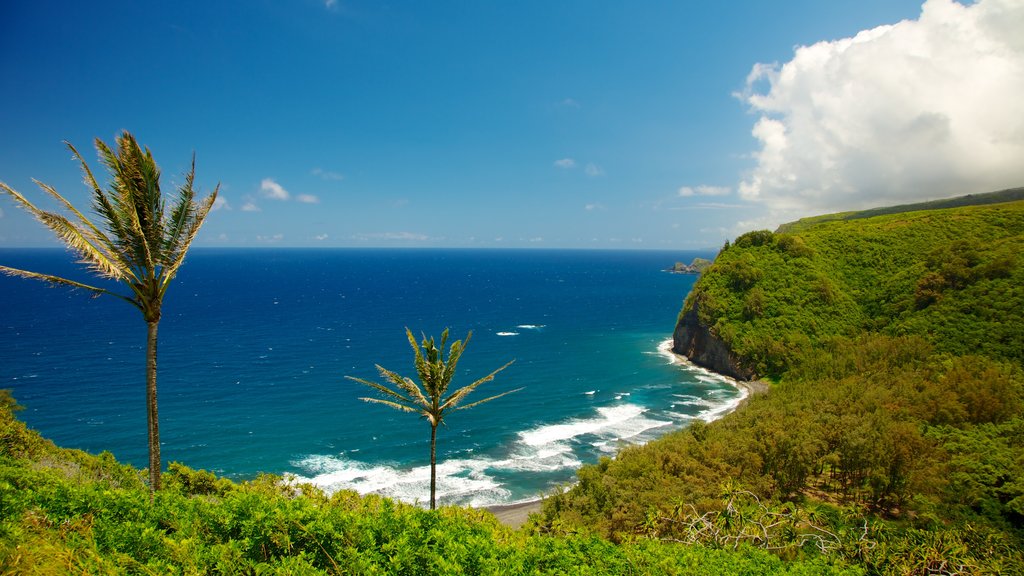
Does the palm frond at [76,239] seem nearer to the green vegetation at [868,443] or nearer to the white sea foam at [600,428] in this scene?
the green vegetation at [868,443]

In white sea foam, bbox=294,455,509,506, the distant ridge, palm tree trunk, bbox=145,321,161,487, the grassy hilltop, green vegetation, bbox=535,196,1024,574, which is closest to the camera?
the grassy hilltop

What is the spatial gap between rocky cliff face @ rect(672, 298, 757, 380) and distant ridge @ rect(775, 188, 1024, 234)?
8620 cm

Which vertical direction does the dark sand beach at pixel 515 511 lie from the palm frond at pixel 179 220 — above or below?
below

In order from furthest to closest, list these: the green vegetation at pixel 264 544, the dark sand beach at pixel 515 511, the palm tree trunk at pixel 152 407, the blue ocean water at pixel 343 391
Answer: the blue ocean water at pixel 343 391, the dark sand beach at pixel 515 511, the palm tree trunk at pixel 152 407, the green vegetation at pixel 264 544

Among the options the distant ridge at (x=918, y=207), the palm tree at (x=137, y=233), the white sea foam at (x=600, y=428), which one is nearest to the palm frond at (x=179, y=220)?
the palm tree at (x=137, y=233)

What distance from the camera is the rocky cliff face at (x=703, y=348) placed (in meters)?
68.2

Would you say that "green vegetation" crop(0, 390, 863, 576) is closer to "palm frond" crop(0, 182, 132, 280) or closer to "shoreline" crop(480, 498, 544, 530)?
"palm frond" crop(0, 182, 132, 280)

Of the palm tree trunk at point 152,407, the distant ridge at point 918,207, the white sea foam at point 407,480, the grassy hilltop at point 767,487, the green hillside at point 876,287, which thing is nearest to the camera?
the grassy hilltop at point 767,487

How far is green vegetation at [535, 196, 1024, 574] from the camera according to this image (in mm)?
20672

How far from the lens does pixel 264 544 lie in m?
11.4

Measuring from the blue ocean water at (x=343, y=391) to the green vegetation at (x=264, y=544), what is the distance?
23979 mm

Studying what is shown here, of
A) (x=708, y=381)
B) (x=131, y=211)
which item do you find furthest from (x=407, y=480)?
(x=708, y=381)

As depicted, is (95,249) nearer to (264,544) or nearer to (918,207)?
(264,544)

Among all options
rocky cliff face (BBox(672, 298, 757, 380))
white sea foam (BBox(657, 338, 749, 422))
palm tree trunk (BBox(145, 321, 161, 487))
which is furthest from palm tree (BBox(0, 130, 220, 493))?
rocky cliff face (BBox(672, 298, 757, 380))
